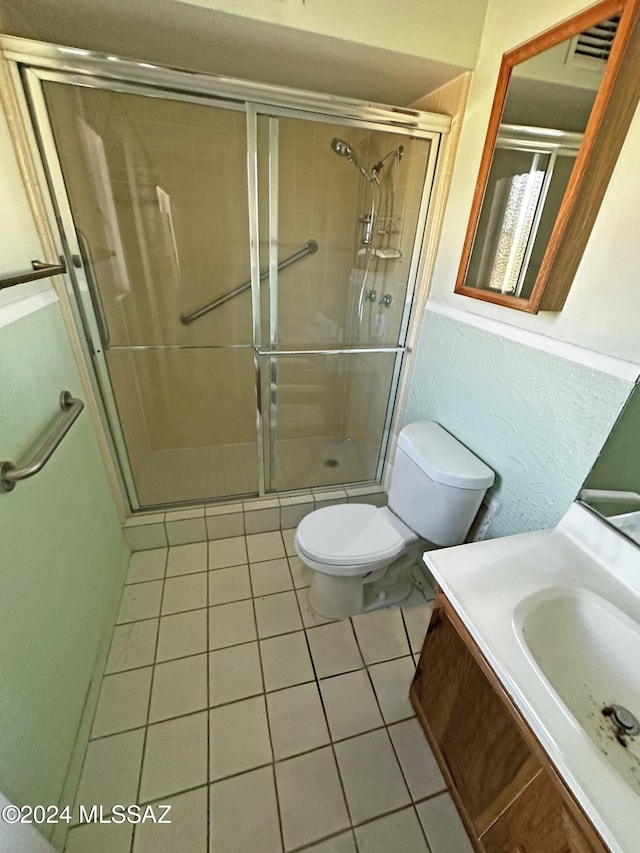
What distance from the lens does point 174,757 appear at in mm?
1088

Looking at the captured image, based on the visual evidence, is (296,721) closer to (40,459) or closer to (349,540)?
(349,540)

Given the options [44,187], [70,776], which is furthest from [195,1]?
[70,776]

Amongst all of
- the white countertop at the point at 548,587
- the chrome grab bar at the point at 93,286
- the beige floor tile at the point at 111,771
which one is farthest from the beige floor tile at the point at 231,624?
the chrome grab bar at the point at 93,286

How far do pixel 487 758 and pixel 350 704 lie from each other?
523 millimetres

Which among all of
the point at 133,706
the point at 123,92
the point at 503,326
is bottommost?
the point at 133,706

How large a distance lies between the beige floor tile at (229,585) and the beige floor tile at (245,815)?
61 cm

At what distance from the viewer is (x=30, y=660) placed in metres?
0.87

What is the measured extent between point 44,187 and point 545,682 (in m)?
1.88

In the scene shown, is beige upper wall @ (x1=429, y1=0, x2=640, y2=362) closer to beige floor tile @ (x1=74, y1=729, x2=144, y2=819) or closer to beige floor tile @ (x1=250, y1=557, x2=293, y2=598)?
beige floor tile @ (x1=250, y1=557, x2=293, y2=598)

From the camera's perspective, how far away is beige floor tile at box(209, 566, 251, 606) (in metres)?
1.57

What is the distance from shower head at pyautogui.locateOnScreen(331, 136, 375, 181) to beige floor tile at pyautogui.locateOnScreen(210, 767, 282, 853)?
248 centimetres

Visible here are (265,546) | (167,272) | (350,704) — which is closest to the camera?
Answer: (350,704)

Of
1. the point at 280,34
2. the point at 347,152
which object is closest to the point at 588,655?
the point at 280,34

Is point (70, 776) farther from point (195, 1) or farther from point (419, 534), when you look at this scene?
point (195, 1)
